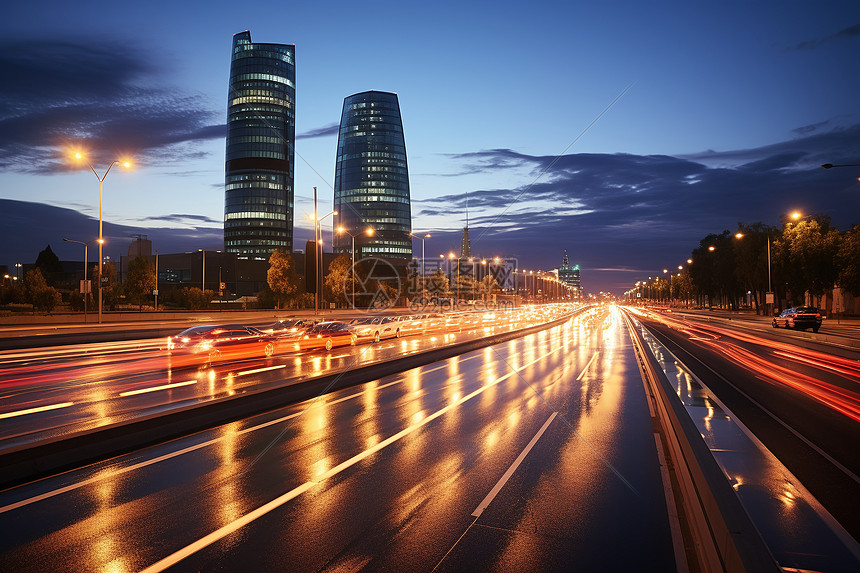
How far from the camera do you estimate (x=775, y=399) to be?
14359 millimetres

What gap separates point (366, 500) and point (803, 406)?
1150 cm

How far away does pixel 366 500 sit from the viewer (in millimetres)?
7000

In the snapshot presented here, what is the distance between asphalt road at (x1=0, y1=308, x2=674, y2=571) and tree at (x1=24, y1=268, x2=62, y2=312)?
65.5 m

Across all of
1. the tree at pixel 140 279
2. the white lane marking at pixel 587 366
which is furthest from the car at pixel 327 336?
the tree at pixel 140 279

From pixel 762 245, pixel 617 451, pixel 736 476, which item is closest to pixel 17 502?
pixel 617 451

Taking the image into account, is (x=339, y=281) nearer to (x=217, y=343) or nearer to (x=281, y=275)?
(x=281, y=275)

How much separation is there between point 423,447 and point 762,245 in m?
78.4

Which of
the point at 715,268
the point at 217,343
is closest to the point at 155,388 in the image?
the point at 217,343

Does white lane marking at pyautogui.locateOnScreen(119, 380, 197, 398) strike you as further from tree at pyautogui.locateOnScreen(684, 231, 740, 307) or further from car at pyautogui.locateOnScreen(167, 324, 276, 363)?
tree at pyautogui.locateOnScreen(684, 231, 740, 307)

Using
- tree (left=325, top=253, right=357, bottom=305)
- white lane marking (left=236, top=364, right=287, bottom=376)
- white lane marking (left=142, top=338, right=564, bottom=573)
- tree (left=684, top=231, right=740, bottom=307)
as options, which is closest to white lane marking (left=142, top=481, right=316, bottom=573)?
white lane marking (left=142, top=338, right=564, bottom=573)

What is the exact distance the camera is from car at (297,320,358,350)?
27438mm

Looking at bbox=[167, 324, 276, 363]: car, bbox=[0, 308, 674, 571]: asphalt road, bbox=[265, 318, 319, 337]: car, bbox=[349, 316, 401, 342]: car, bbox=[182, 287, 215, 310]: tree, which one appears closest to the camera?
bbox=[0, 308, 674, 571]: asphalt road

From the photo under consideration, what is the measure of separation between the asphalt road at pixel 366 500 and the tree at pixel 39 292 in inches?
2580

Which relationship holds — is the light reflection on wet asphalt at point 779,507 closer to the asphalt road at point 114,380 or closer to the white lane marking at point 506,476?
the white lane marking at point 506,476
